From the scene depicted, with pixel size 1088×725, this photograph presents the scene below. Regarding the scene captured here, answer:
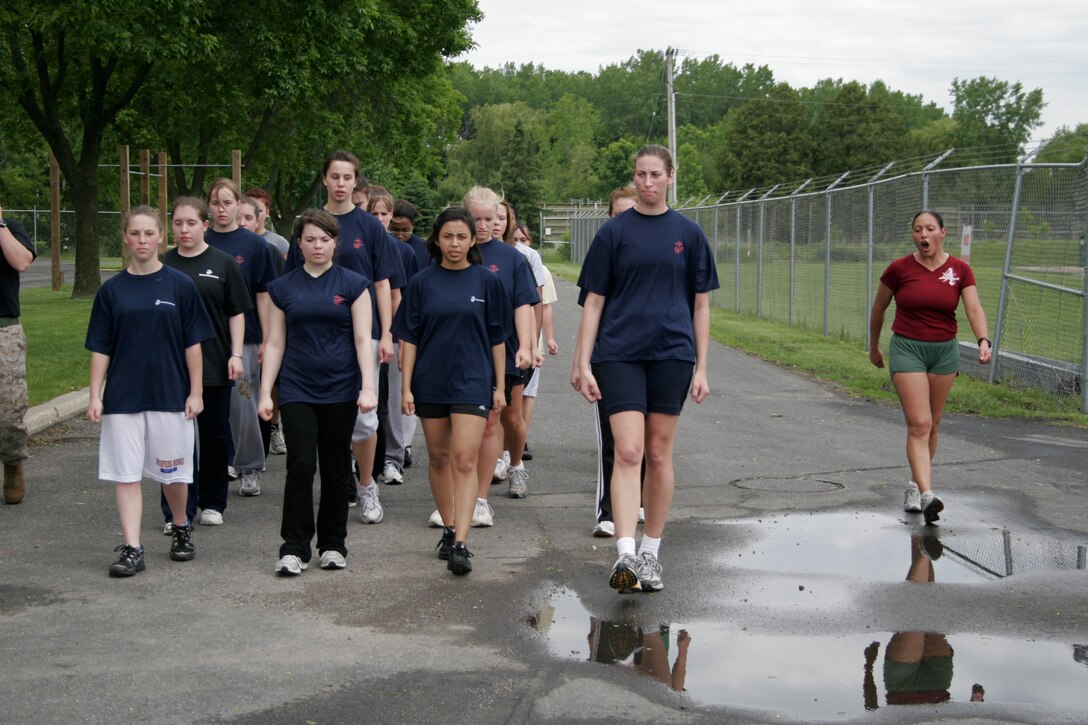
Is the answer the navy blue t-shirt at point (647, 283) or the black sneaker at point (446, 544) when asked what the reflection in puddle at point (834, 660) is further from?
the navy blue t-shirt at point (647, 283)

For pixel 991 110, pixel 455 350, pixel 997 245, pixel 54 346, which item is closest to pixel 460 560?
pixel 455 350

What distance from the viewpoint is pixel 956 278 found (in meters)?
8.48

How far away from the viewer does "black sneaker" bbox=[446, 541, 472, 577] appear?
659cm

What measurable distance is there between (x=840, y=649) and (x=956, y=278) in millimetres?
3754

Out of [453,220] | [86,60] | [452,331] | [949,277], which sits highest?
[86,60]

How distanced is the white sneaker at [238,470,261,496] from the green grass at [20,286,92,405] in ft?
13.4

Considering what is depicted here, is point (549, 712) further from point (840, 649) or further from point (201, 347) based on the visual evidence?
point (201, 347)

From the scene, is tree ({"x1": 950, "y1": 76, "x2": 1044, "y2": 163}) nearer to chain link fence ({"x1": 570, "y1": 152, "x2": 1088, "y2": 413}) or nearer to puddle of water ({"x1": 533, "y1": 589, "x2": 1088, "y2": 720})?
chain link fence ({"x1": 570, "y1": 152, "x2": 1088, "y2": 413})

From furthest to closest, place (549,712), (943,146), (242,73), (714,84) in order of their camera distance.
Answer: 1. (714,84)
2. (943,146)
3. (242,73)
4. (549,712)

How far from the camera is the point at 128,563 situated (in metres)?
6.62

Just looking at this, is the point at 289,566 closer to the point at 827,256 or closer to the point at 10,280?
the point at 10,280

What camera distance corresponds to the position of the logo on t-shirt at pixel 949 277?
8453 mm

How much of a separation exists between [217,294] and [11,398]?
1543 mm

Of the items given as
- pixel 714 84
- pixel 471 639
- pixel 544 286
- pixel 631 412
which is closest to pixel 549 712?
pixel 471 639
